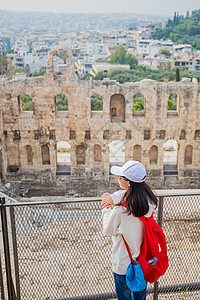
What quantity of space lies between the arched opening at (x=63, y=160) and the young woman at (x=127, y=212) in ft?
61.7

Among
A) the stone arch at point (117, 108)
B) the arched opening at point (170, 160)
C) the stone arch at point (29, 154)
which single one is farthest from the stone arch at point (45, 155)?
the arched opening at point (170, 160)

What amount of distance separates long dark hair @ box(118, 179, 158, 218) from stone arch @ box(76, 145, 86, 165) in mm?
18608

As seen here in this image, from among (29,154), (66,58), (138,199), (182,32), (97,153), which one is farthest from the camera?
(182,32)

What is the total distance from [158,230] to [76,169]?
18.5m

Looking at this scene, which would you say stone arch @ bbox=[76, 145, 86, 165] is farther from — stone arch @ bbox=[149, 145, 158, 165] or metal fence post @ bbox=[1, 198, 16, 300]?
metal fence post @ bbox=[1, 198, 16, 300]

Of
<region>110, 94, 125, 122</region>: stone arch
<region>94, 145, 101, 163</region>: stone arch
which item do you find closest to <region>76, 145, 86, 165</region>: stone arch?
<region>94, 145, 101, 163</region>: stone arch

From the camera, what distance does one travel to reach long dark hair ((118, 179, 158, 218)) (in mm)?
5090

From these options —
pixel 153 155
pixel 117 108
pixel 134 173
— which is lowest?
pixel 153 155

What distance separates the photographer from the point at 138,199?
511cm

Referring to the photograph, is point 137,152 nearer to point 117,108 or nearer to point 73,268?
point 117,108

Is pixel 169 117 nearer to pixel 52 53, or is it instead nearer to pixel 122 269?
pixel 52 53

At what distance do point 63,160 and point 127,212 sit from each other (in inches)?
859

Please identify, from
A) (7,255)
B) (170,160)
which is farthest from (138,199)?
(170,160)

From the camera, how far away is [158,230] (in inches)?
212
